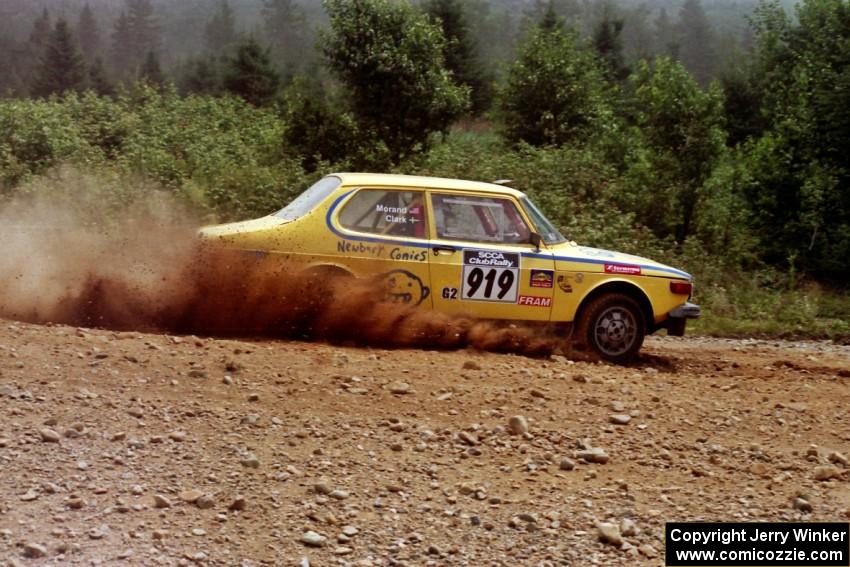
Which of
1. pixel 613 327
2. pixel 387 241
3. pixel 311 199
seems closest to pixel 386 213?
pixel 387 241

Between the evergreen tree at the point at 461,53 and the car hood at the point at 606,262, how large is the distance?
31.6 meters

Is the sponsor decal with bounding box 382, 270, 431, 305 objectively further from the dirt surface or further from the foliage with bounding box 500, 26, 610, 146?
the foliage with bounding box 500, 26, 610, 146

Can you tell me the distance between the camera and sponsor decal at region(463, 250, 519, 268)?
877 cm

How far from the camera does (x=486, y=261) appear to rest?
28.9 ft

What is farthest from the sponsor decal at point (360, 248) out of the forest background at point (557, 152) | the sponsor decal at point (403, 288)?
the forest background at point (557, 152)

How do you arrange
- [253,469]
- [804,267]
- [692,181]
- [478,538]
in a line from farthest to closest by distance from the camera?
[804,267] < [692,181] < [253,469] < [478,538]

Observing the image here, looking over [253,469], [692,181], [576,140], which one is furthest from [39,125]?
[253,469]

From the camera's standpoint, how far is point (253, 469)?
5.13 m

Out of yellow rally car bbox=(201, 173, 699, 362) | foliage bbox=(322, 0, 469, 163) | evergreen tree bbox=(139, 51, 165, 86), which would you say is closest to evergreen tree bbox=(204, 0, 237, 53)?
evergreen tree bbox=(139, 51, 165, 86)

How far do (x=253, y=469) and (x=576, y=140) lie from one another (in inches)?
794

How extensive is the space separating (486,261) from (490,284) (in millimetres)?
215

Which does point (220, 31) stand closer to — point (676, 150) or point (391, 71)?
point (391, 71)

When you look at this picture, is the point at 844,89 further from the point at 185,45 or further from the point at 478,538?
the point at 185,45

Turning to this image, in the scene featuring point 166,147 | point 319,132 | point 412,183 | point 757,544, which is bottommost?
point 757,544
